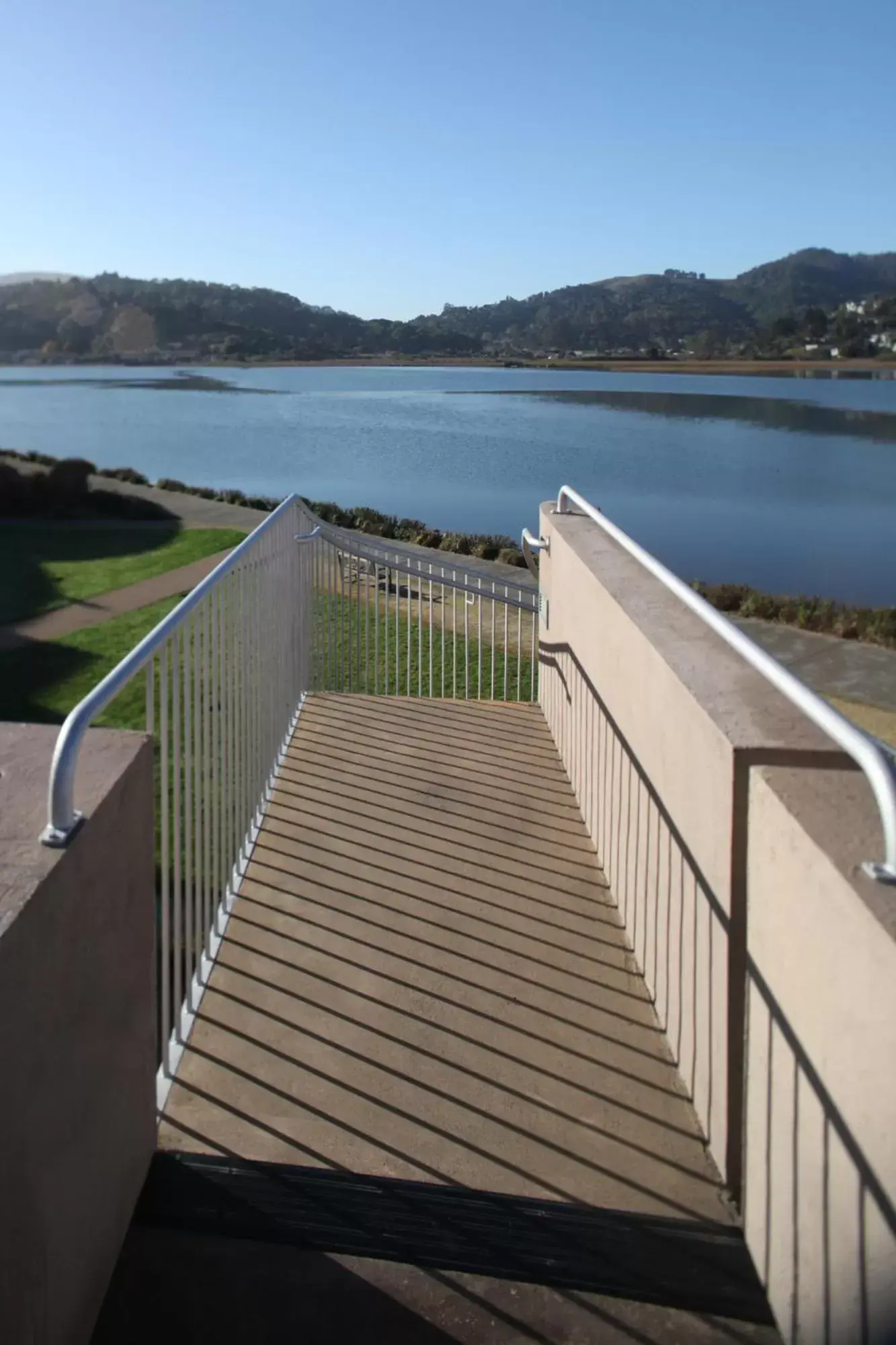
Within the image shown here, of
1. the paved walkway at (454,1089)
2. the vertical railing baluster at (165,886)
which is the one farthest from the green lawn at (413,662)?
the vertical railing baluster at (165,886)

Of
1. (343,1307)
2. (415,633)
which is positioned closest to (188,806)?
(343,1307)

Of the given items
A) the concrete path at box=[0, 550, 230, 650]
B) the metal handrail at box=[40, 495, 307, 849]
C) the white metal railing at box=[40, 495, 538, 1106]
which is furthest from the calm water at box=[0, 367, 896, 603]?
the metal handrail at box=[40, 495, 307, 849]

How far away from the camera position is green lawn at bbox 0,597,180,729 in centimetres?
923

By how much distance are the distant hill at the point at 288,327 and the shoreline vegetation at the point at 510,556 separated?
87131 millimetres

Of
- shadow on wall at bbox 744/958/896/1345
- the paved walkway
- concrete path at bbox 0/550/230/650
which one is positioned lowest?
concrete path at bbox 0/550/230/650

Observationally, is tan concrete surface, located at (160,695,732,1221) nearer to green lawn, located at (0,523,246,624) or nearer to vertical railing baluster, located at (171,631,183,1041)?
vertical railing baluster, located at (171,631,183,1041)

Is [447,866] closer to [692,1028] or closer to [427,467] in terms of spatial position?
[692,1028]

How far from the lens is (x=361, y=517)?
81.2 feet

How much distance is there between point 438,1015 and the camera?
313 centimetres

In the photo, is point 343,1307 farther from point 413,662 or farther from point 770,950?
point 413,662

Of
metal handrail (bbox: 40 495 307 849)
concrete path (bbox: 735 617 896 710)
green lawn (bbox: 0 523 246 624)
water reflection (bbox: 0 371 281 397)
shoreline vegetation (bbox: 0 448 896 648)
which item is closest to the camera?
metal handrail (bbox: 40 495 307 849)

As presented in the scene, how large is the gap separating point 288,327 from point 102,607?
117013 millimetres

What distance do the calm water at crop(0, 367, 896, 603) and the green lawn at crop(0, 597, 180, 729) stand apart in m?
12.8

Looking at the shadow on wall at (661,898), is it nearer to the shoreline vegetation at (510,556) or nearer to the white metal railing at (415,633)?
the white metal railing at (415,633)
